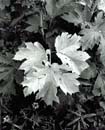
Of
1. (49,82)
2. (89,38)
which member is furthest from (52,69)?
(89,38)

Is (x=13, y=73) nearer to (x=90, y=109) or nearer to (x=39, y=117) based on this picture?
(x=39, y=117)

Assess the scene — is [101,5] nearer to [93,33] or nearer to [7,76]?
[93,33]

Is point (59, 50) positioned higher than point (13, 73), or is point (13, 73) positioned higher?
point (59, 50)

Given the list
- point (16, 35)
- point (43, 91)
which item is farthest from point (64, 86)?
point (16, 35)

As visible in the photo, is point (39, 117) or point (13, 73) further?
point (39, 117)

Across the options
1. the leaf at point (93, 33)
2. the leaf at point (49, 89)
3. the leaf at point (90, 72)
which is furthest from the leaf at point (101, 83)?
the leaf at point (49, 89)

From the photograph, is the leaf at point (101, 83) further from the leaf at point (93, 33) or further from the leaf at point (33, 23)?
the leaf at point (33, 23)

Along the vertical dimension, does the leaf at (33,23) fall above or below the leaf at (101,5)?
below

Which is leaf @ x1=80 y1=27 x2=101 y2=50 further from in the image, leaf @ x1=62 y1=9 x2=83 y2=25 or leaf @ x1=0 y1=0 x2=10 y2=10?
leaf @ x1=0 y1=0 x2=10 y2=10
